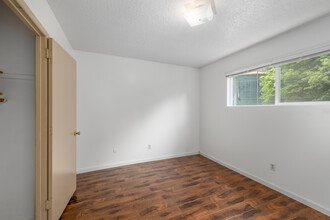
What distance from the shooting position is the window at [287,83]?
1838 mm

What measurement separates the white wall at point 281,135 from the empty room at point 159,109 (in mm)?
14

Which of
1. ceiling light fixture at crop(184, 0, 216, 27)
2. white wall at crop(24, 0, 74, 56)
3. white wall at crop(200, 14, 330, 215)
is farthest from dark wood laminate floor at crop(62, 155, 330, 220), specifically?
ceiling light fixture at crop(184, 0, 216, 27)

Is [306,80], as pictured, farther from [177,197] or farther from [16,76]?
[16,76]

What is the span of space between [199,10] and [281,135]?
82.5 inches

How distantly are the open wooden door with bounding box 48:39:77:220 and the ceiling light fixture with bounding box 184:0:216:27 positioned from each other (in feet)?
4.72

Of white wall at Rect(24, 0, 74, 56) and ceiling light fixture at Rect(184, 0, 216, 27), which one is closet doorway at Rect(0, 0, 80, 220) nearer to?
white wall at Rect(24, 0, 74, 56)

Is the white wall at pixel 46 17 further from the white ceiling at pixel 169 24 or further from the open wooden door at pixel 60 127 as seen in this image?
the open wooden door at pixel 60 127

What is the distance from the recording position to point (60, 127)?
1.60 m

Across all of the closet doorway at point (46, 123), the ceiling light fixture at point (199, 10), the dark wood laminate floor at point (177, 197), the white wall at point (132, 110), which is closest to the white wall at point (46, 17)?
the closet doorway at point (46, 123)

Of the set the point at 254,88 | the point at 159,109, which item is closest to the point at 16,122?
the point at 159,109

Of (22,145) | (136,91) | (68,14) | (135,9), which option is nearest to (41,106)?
(22,145)

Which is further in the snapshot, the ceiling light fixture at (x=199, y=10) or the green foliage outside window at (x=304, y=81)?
the green foliage outside window at (x=304, y=81)

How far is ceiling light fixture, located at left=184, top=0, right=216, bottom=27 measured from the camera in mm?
1439

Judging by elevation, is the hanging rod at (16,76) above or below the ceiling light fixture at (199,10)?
below
